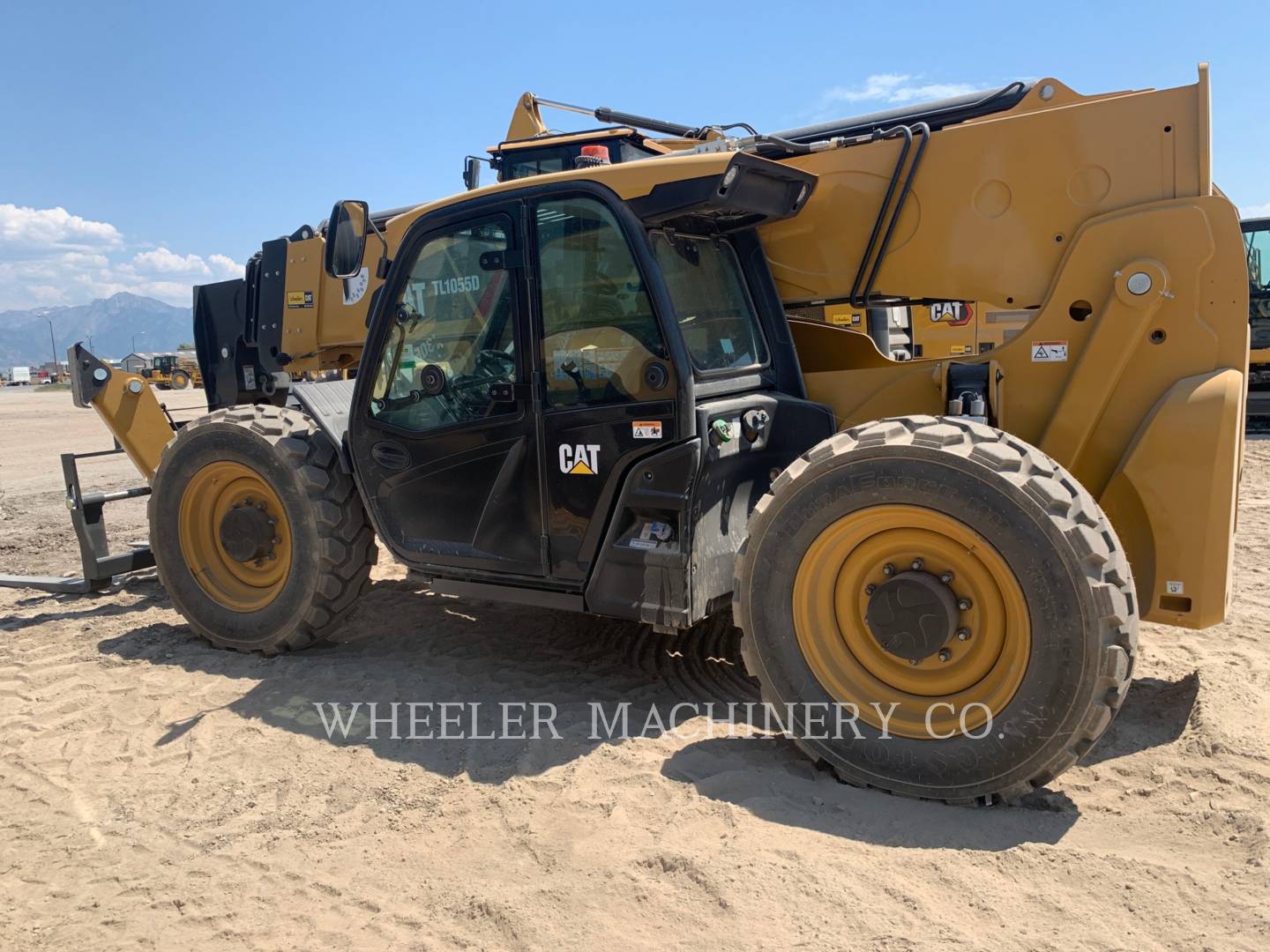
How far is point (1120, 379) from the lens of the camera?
367cm

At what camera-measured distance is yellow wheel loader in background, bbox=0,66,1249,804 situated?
3270 millimetres

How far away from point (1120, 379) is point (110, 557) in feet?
20.3

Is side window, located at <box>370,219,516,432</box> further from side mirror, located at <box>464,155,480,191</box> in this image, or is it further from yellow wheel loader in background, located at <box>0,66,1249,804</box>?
side mirror, located at <box>464,155,480,191</box>

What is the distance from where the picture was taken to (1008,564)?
3.18m

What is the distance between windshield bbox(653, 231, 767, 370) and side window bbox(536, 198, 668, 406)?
0.54 feet

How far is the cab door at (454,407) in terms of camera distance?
4.23 meters

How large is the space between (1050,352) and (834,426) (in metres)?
0.92

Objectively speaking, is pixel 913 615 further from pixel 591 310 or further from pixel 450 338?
pixel 450 338

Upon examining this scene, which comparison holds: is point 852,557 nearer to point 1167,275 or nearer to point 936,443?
point 936,443

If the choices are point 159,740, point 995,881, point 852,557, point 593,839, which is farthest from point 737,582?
point 159,740

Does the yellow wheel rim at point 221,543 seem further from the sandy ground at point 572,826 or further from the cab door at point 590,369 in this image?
the cab door at point 590,369

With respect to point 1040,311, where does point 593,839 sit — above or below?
below

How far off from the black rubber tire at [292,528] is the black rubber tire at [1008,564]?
7.71ft

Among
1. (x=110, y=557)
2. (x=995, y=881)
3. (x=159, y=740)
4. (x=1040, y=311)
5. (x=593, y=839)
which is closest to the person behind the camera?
(x=995, y=881)
